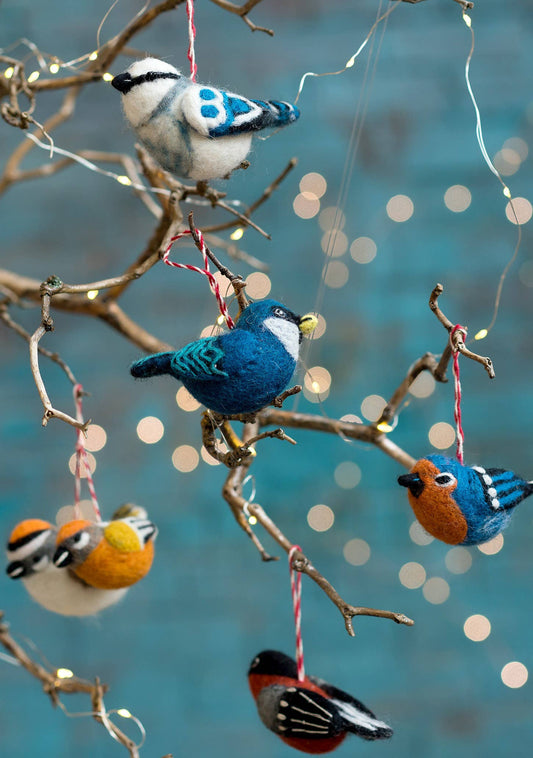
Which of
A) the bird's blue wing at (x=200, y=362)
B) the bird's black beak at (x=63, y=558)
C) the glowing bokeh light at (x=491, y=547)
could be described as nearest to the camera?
the bird's blue wing at (x=200, y=362)

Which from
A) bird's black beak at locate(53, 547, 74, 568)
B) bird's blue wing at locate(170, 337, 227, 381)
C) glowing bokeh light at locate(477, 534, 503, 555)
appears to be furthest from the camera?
glowing bokeh light at locate(477, 534, 503, 555)

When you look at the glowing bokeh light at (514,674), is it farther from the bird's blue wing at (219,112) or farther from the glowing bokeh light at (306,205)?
the bird's blue wing at (219,112)

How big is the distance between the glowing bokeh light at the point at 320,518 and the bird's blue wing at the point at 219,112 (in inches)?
31.0

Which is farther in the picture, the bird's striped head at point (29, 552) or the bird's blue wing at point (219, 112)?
the bird's striped head at point (29, 552)

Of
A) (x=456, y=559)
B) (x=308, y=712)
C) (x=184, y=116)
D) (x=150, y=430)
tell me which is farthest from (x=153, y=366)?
(x=456, y=559)

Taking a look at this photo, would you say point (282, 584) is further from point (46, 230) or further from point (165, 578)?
point (46, 230)

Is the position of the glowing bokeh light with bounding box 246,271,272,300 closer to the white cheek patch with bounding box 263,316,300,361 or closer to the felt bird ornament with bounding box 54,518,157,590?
the felt bird ornament with bounding box 54,518,157,590

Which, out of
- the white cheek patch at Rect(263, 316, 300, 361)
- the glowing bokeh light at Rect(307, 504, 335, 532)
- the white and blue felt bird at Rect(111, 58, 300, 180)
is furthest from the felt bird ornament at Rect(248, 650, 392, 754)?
the glowing bokeh light at Rect(307, 504, 335, 532)

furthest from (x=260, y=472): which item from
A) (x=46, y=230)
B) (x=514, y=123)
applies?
(x=514, y=123)

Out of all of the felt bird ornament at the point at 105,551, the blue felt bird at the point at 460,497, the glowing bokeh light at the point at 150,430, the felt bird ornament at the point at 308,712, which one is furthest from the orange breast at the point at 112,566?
the glowing bokeh light at the point at 150,430

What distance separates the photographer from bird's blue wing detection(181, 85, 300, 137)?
0.44 meters

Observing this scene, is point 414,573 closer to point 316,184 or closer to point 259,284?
point 259,284

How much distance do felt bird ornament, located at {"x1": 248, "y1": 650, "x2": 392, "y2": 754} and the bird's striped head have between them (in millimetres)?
188

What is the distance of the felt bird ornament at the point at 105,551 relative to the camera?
0.58 metres
